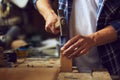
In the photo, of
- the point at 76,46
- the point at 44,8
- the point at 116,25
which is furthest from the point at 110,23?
the point at 44,8

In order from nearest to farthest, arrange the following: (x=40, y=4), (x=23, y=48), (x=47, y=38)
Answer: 1. (x=40, y=4)
2. (x=23, y=48)
3. (x=47, y=38)

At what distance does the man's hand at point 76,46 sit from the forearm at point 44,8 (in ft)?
0.66

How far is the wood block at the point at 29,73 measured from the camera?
0.78 meters

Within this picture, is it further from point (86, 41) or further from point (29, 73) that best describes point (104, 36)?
point (29, 73)

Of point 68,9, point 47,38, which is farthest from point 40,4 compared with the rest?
point 47,38

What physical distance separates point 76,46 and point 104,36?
0.11 meters

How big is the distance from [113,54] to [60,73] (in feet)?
0.75

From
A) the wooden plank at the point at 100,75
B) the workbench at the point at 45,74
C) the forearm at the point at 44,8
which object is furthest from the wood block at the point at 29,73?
the forearm at the point at 44,8

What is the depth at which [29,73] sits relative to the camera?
80 centimetres

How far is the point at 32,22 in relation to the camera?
2.92m

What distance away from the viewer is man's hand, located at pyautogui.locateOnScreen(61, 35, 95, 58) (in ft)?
2.61

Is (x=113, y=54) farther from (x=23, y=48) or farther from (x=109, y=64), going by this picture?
(x=23, y=48)

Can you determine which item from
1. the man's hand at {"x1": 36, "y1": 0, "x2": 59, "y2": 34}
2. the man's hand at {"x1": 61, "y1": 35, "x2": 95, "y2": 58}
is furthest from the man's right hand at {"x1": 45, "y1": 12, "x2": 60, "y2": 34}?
the man's hand at {"x1": 61, "y1": 35, "x2": 95, "y2": 58}

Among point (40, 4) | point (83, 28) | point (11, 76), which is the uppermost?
point (40, 4)
